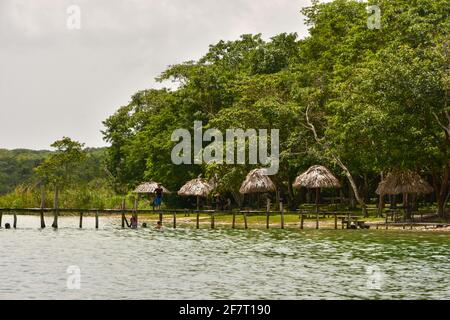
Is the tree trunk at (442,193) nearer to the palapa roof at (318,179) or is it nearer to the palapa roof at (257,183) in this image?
the palapa roof at (318,179)

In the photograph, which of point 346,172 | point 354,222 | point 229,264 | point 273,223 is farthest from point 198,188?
point 229,264

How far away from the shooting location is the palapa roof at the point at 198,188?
61031 millimetres

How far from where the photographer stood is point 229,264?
30984 mm

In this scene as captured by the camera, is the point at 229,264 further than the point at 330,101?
No

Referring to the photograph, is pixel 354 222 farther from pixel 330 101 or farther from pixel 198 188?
pixel 198 188

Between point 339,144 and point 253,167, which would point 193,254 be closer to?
point 339,144

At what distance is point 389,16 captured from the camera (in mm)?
50500

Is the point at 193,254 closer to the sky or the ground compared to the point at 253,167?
closer to the ground

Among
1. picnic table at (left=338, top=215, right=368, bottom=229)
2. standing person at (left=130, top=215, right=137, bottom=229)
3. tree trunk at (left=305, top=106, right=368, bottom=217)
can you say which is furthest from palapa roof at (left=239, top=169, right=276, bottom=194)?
picnic table at (left=338, top=215, right=368, bottom=229)

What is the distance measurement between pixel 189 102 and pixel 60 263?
38022 mm

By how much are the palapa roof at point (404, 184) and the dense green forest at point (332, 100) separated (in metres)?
0.98

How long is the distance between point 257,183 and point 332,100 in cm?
791

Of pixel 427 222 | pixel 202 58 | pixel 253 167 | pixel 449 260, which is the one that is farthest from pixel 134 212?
pixel 202 58

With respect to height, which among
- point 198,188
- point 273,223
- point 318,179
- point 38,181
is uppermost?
point 38,181
